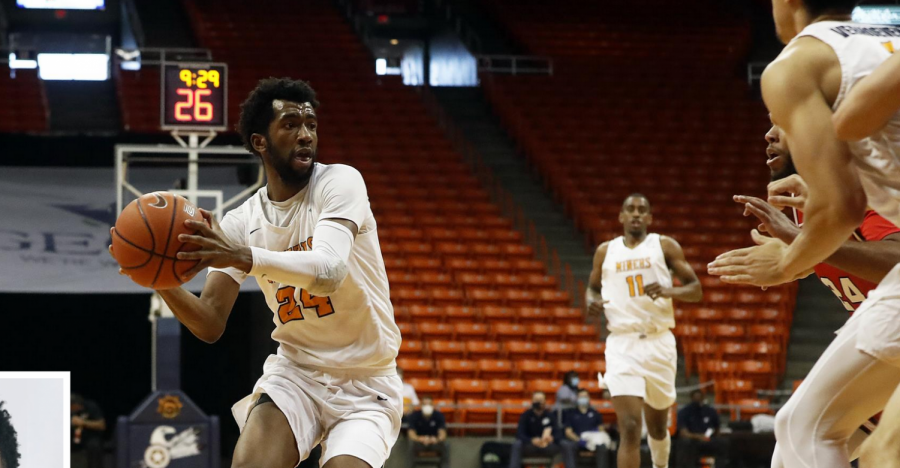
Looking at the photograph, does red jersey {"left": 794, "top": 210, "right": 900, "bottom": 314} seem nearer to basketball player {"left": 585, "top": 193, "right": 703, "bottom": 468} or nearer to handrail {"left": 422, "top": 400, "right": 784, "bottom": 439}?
basketball player {"left": 585, "top": 193, "right": 703, "bottom": 468}

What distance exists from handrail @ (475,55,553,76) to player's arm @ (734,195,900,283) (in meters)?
17.4

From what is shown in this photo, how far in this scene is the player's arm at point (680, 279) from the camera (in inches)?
319

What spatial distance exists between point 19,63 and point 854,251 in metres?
19.9

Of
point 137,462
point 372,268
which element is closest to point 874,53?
point 372,268

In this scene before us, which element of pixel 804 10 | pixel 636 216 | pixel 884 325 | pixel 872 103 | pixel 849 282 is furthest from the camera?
pixel 636 216

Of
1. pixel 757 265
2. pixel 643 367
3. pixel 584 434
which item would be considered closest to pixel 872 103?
pixel 757 265

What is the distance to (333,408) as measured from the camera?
14.4 feet

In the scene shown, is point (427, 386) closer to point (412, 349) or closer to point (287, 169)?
point (412, 349)

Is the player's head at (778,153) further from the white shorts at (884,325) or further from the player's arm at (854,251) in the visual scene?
the white shorts at (884,325)

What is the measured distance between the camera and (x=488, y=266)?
15.7m

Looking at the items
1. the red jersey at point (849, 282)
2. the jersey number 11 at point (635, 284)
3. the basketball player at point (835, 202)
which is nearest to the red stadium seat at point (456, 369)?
the jersey number 11 at point (635, 284)

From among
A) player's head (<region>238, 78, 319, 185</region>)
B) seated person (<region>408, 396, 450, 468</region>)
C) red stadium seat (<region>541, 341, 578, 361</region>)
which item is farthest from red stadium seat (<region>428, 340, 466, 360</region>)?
player's head (<region>238, 78, 319, 185</region>)

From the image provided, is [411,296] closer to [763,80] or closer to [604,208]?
[604,208]

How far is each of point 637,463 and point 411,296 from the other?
23.7ft
